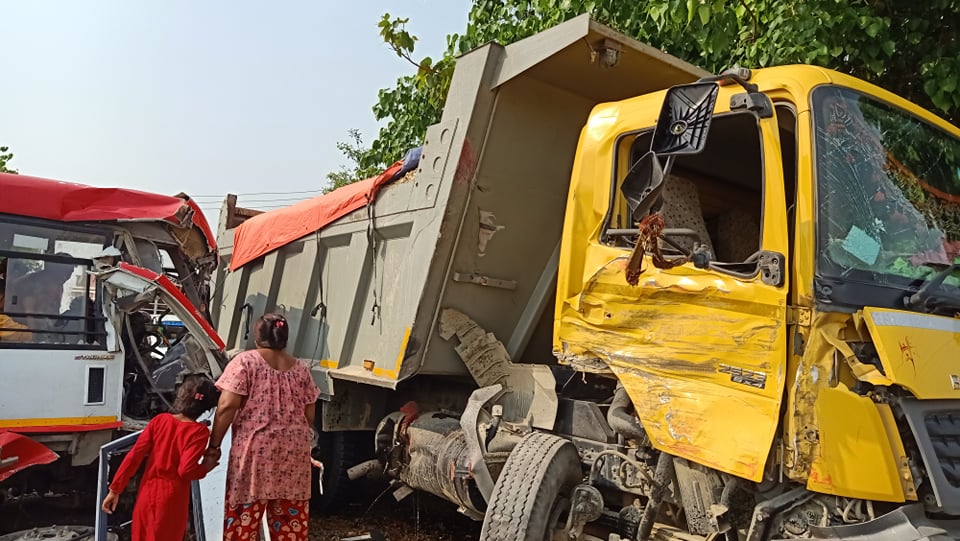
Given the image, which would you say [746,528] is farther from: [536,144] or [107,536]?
[107,536]

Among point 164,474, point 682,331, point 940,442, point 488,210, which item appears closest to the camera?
point 940,442

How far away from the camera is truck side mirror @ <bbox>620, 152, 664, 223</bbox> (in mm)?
2590

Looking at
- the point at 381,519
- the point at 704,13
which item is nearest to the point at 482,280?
the point at 704,13

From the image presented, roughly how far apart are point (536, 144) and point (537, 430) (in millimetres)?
1746

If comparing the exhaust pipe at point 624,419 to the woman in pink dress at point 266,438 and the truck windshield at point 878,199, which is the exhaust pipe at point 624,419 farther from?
the woman in pink dress at point 266,438

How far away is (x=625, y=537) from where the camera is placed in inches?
125

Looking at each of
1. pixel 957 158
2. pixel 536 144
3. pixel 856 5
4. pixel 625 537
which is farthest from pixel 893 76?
pixel 625 537

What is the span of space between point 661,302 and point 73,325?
3.39 m

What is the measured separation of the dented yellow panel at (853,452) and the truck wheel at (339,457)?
13.0 ft

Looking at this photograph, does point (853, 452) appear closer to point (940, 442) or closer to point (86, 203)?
point (940, 442)

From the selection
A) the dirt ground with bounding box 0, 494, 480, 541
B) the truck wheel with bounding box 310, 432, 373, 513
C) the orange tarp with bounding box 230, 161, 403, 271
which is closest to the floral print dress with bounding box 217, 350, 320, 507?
the dirt ground with bounding box 0, 494, 480, 541

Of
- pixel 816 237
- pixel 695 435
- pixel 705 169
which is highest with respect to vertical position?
pixel 705 169

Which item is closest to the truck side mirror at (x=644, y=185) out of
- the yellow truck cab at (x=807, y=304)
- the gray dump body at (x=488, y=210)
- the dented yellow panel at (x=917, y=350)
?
the yellow truck cab at (x=807, y=304)

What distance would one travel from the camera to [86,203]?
4.53 meters
